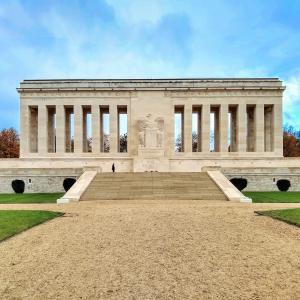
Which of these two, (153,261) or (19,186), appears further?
(19,186)

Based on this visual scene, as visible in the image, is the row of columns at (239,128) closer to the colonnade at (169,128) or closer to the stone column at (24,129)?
the colonnade at (169,128)

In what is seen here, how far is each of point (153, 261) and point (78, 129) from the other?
1694 inches

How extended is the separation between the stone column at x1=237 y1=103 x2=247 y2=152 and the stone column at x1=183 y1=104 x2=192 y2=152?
20.7 ft

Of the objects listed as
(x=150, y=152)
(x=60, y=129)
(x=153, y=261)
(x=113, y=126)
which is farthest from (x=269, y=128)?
(x=153, y=261)

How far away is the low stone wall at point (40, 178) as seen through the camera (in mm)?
37781

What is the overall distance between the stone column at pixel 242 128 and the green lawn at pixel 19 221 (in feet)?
117

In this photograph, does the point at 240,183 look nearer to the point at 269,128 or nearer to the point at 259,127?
the point at 259,127

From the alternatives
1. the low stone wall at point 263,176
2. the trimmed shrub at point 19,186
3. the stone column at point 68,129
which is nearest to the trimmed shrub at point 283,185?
the low stone wall at point 263,176

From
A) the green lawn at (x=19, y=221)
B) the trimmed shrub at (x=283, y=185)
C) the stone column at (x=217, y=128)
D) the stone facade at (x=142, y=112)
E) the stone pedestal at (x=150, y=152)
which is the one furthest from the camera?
the stone column at (x=217, y=128)

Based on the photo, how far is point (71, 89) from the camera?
5025cm

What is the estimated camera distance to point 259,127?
50.2 meters

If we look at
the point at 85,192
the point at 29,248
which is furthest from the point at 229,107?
the point at 29,248

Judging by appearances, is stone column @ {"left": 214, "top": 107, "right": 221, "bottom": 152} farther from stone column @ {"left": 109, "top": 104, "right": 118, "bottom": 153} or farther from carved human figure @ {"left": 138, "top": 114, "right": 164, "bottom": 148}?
stone column @ {"left": 109, "top": 104, "right": 118, "bottom": 153}

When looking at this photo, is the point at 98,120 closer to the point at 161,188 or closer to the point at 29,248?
the point at 161,188
